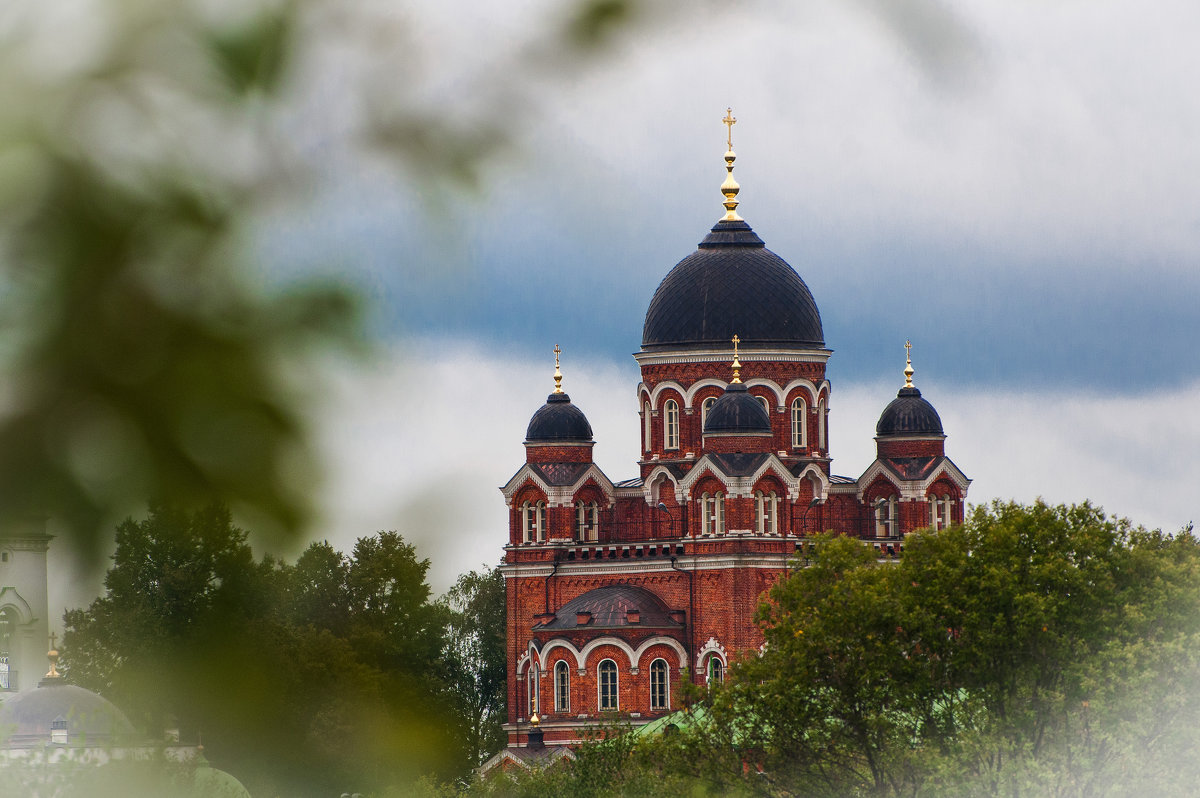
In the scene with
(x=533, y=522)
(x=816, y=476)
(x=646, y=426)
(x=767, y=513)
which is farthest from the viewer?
(x=646, y=426)

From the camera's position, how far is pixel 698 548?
58.4 m

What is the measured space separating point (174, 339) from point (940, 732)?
2945 cm

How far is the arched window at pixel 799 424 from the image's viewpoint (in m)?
61.4

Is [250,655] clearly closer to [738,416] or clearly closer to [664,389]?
[738,416]

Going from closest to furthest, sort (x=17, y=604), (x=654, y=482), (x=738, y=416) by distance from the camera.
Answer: (x=17, y=604), (x=738, y=416), (x=654, y=482)

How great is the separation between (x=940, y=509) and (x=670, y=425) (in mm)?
8399

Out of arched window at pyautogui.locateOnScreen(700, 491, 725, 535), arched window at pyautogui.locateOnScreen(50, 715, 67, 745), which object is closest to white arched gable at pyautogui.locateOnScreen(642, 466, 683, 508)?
arched window at pyautogui.locateOnScreen(700, 491, 725, 535)

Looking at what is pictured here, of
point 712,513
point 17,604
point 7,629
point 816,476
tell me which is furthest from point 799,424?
point 17,604

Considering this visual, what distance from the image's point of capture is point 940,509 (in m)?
60.8

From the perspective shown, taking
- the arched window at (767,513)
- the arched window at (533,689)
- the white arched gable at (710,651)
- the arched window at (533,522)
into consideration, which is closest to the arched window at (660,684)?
the white arched gable at (710,651)

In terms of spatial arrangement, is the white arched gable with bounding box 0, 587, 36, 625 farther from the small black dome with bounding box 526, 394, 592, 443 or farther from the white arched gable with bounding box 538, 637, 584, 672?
the small black dome with bounding box 526, 394, 592, 443

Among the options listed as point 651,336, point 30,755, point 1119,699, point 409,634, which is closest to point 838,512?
point 651,336

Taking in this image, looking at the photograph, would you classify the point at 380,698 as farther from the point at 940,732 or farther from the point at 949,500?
the point at 949,500

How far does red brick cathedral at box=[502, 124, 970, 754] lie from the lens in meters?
57.2
